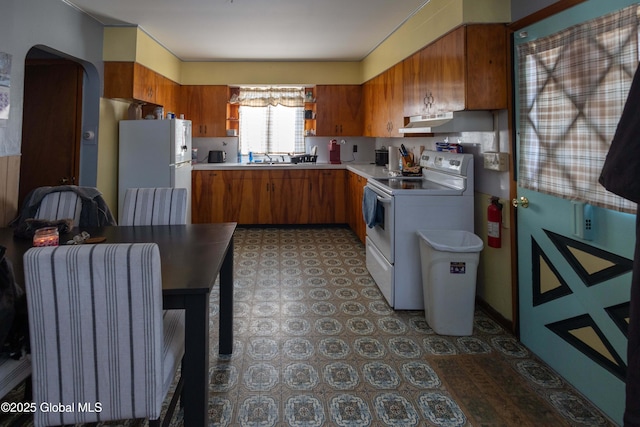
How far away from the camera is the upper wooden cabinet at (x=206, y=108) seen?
5.69 meters

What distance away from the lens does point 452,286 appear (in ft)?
8.27

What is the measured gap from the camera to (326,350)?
236 cm

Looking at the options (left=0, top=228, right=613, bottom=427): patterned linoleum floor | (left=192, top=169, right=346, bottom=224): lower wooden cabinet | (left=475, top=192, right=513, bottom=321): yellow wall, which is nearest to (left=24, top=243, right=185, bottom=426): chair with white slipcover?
(left=0, top=228, right=613, bottom=427): patterned linoleum floor

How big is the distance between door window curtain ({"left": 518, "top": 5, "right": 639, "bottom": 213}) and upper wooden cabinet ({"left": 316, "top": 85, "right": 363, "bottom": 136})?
3579 mm

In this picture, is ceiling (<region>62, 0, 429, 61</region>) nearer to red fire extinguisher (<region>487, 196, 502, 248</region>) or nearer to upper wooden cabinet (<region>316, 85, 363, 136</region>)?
upper wooden cabinet (<region>316, 85, 363, 136</region>)

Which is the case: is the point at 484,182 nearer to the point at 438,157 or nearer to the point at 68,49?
the point at 438,157

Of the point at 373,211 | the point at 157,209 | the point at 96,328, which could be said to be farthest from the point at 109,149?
the point at 96,328

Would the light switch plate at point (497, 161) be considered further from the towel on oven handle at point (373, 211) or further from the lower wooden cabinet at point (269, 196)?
the lower wooden cabinet at point (269, 196)

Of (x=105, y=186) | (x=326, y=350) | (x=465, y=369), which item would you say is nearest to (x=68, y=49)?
(x=105, y=186)

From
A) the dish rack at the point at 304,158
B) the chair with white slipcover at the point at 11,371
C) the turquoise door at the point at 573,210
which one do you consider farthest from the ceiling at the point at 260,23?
the chair with white slipcover at the point at 11,371

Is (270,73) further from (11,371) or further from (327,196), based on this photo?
(11,371)

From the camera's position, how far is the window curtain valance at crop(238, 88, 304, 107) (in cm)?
608

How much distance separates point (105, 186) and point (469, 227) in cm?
356

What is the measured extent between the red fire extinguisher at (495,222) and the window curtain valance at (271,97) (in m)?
→ 4.17
